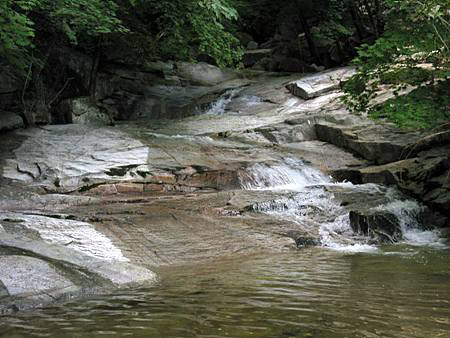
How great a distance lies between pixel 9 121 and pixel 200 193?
7280 mm

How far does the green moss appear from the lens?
848cm

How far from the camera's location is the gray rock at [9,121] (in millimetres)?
13945

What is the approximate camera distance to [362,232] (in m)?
8.64

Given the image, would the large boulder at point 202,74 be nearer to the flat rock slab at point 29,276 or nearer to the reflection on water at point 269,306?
the reflection on water at point 269,306

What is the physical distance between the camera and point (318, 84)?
763 inches

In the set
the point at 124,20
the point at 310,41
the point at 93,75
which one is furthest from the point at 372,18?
the point at 93,75

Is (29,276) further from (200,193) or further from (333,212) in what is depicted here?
(333,212)

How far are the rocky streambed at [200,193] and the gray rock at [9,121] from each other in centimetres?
58

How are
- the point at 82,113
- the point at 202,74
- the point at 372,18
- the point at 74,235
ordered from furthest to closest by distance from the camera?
1. the point at 202,74
2. the point at 372,18
3. the point at 82,113
4. the point at 74,235

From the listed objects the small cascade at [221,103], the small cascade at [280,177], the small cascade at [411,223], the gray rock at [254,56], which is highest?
the gray rock at [254,56]

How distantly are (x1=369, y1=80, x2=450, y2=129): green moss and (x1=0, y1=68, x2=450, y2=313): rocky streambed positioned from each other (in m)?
0.98

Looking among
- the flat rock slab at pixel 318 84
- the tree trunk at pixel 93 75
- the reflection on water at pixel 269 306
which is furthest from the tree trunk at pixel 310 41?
the reflection on water at pixel 269 306

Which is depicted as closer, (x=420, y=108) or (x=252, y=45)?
(x=420, y=108)

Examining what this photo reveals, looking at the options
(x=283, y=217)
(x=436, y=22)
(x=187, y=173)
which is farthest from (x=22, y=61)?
(x=436, y=22)
